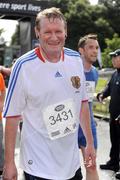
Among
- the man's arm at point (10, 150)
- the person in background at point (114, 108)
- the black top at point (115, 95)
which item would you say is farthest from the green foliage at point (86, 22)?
the man's arm at point (10, 150)

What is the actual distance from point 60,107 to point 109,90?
4.38 metres

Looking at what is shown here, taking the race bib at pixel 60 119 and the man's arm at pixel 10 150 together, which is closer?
the man's arm at pixel 10 150

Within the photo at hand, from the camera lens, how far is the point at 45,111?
353 cm

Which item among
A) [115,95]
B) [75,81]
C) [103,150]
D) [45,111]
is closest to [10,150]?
[45,111]

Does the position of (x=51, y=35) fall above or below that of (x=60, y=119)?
above

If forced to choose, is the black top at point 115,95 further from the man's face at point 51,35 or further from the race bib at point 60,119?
the man's face at point 51,35

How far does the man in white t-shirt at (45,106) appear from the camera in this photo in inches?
137

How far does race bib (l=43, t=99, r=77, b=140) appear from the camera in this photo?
355cm

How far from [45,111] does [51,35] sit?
521 millimetres

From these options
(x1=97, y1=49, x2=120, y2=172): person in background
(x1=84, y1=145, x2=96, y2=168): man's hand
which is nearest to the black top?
(x1=97, y1=49, x2=120, y2=172): person in background

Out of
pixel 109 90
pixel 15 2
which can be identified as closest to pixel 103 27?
pixel 15 2

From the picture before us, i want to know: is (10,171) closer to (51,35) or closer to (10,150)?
(10,150)

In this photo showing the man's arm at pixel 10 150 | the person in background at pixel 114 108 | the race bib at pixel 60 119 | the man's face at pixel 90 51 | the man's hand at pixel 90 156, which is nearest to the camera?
the man's arm at pixel 10 150

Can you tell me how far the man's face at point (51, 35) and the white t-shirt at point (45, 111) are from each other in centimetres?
9
